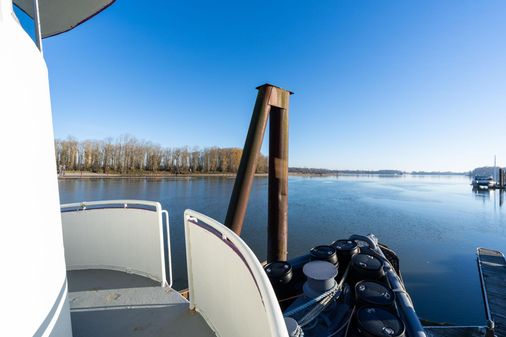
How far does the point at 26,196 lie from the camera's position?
1.28m

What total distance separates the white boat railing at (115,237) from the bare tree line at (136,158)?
6038 cm

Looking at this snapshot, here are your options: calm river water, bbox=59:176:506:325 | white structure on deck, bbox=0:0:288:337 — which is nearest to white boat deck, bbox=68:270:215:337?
white structure on deck, bbox=0:0:288:337

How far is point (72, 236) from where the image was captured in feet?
11.5

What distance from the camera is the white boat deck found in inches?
88.4

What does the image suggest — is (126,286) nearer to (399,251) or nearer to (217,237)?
(217,237)

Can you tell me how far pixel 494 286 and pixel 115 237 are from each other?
1113cm

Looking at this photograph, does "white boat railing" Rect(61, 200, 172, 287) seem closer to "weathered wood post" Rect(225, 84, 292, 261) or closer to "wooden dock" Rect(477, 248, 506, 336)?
"weathered wood post" Rect(225, 84, 292, 261)

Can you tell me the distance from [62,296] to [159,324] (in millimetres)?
1037

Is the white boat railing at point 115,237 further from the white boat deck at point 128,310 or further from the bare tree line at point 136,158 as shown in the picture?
the bare tree line at point 136,158

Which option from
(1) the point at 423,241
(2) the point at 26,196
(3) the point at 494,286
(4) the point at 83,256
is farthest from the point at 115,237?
(1) the point at 423,241

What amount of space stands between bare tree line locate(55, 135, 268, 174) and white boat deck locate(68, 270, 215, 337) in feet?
200

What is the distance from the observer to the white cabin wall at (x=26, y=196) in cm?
112

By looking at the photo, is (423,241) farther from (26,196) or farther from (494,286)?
(26,196)

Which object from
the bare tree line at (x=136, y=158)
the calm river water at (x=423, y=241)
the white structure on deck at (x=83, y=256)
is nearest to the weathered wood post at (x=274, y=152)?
the white structure on deck at (x=83, y=256)
